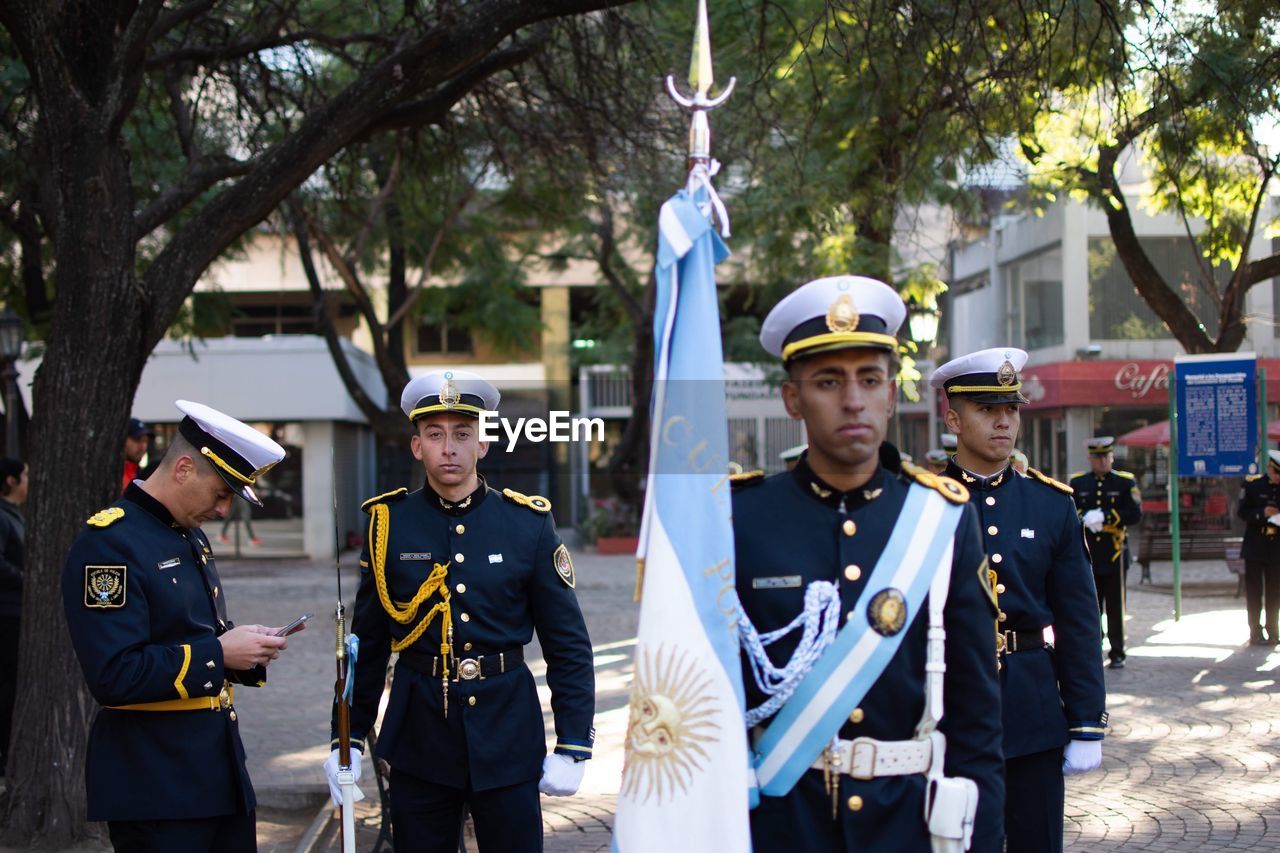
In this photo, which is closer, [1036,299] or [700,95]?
[700,95]

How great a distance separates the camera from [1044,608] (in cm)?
496

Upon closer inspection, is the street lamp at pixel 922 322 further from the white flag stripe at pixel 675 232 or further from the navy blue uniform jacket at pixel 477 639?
the white flag stripe at pixel 675 232

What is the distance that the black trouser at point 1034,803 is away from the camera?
15.2ft

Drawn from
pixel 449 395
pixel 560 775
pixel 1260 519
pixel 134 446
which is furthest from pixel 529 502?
pixel 1260 519

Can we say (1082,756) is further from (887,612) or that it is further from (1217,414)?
(1217,414)

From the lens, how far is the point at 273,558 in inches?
1134

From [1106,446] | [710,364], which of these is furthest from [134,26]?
[1106,446]

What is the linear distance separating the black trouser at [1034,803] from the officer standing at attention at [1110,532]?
7.45 m

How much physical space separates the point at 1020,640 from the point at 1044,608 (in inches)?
6.3

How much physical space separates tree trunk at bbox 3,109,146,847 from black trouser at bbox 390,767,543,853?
116 inches

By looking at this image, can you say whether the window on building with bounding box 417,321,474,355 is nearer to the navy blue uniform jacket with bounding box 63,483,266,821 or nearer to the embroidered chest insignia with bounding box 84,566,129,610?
the navy blue uniform jacket with bounding box 63,483,266,821

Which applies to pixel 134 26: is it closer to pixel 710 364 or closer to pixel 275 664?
pixel 710 364

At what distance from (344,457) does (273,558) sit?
2914 millimetres

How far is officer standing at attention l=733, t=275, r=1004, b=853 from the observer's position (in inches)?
A: 123
